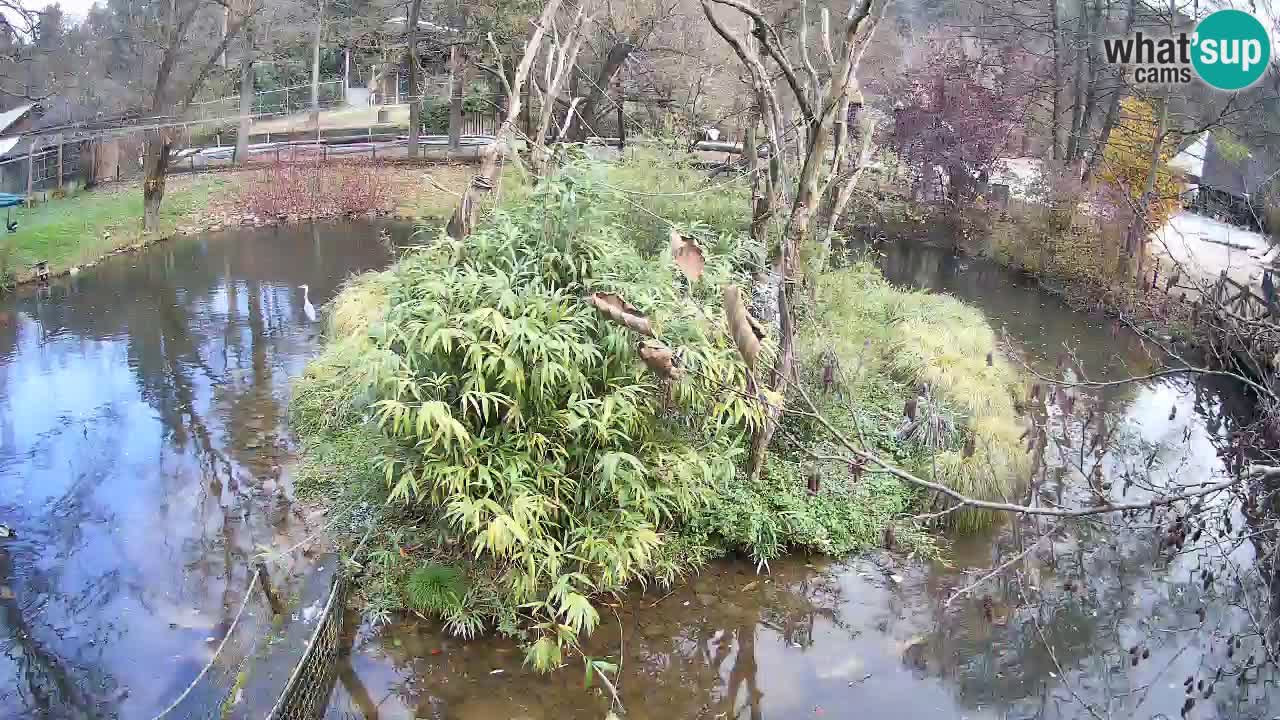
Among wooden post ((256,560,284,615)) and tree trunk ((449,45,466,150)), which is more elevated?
tree trunk ((449,45,466,150))

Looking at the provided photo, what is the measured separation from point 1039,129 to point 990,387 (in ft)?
37.9

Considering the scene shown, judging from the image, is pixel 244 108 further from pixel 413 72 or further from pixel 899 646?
pixel 899 646

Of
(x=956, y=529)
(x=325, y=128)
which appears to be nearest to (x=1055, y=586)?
(x=956, y=529)

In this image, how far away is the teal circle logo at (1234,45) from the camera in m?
6.11

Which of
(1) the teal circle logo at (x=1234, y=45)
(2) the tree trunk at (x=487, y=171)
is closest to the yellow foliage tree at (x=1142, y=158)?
(1) the teal circle logo at (x=1234, y=45)

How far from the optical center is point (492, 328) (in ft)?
17.0

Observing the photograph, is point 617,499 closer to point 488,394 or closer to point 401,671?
point 488,394

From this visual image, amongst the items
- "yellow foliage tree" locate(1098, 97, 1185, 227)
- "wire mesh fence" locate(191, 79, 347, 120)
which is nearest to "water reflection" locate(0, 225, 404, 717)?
"yellow foliage tree" locate(1098, 97, 1185, 227)

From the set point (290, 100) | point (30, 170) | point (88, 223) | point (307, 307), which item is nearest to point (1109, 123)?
point (307, 307)

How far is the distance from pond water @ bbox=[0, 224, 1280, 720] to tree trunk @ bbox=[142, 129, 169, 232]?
680cm

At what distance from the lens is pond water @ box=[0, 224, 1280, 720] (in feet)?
16.8

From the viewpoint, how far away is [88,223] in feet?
50.0

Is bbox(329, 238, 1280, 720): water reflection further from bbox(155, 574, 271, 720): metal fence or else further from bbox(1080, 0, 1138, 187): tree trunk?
bbox(1080, 0, 1138, 187): tree trunk

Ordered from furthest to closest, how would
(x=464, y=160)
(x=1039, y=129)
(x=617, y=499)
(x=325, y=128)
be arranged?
(x=325, y=128) → (x=464, y=160) → (x=1039, y=129) → (x=617, y=499)
